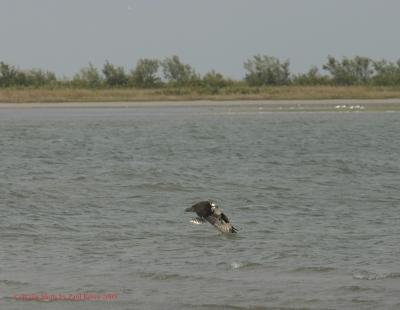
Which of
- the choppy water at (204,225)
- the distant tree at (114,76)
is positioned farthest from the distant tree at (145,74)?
the choppy water at (204,225)

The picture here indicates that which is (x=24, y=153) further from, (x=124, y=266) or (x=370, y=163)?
(x=124, y=266)

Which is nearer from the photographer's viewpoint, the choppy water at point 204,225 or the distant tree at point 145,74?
the choppy water at point 204,225

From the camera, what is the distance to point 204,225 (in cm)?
1454

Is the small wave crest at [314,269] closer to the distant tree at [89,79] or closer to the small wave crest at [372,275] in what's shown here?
the small wave crest at [372,275]

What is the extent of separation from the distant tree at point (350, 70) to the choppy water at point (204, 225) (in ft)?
120

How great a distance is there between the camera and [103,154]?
96.4ft

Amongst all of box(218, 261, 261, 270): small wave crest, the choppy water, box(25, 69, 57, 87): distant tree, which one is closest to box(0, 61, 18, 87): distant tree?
box(25, 69, 57, 87): distant tree

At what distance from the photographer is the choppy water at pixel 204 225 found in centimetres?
1025

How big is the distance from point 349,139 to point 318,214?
19030 mm

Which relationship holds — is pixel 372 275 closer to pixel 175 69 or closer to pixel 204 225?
pixel 204 225

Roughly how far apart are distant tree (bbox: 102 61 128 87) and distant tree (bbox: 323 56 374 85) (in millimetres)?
12662

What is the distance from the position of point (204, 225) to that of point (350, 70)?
5756cm

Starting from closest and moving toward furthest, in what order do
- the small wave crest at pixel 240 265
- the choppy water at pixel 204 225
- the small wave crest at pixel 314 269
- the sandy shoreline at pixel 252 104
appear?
1. the choppy water at pixel 204 225
2. the small wave crest at pixel 314 269
3. the small wave crest at pixel 240 265
4. the sandy shoreline at pixel 252 104

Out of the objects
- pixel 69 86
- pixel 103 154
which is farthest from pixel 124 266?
pixel 69 86
